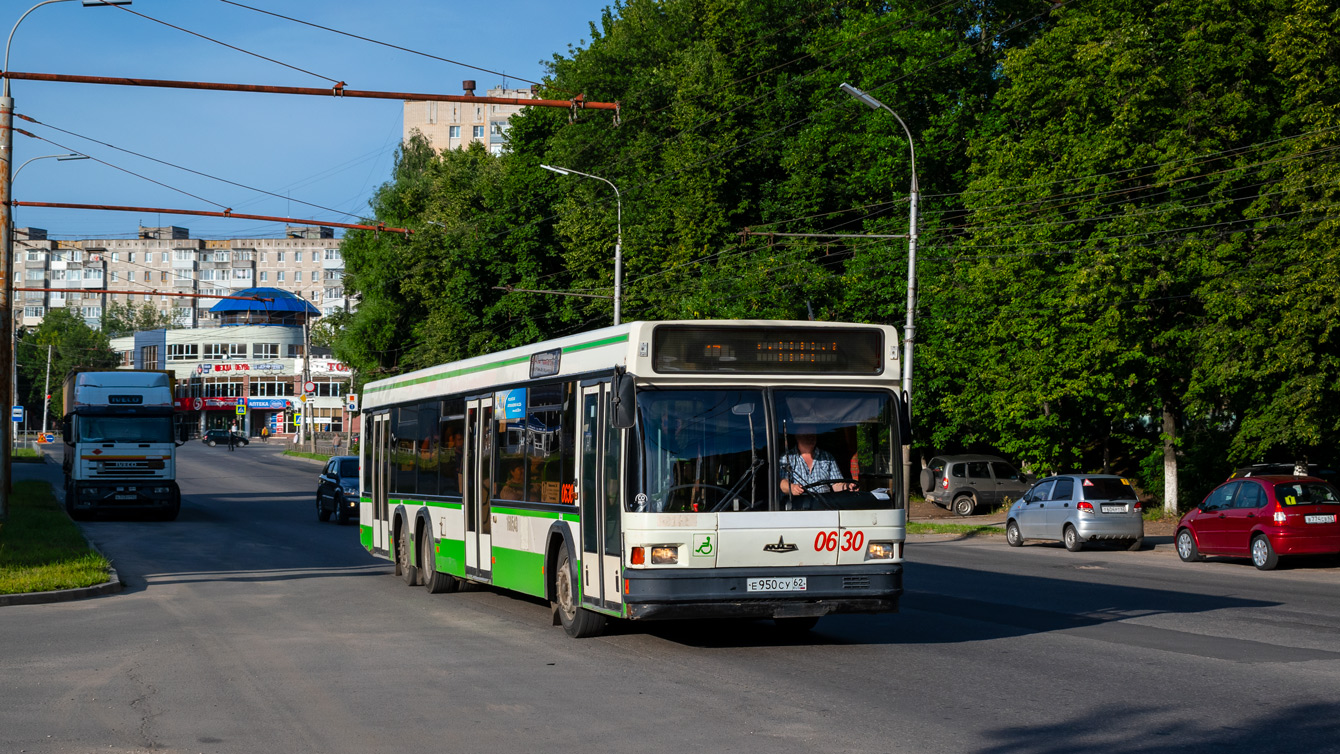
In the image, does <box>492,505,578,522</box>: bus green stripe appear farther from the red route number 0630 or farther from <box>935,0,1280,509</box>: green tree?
<box>935,0,1280,509</box>: green tree

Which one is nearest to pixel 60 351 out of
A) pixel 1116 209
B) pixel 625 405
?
pixel 1116 209

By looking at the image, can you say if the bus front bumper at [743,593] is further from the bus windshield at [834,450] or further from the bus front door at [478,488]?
the bus front door at [478,488]

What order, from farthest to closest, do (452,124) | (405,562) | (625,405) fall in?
(452,124) < (405,562) < (625,405)

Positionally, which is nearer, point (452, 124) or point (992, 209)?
point (992, 209)

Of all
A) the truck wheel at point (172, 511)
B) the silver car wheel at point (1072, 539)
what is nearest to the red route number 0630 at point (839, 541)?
the silver car wheel at point (1072, 539)

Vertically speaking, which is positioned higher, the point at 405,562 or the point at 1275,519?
the point at 1275,519

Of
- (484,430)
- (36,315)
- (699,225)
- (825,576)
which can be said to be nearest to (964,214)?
(699,225)

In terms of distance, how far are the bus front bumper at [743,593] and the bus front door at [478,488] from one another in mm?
4498

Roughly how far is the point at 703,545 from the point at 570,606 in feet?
7.35

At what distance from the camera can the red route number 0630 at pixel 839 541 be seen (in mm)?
11500

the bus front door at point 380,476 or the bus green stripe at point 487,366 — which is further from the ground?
the bus green stripe at point 487,366

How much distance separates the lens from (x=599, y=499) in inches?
475

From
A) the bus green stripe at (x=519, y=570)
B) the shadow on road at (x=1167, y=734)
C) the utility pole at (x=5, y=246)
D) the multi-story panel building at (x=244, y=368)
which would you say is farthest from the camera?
the multi-story panel building at (x=244, y=368)

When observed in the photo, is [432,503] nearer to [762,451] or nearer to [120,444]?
[762,451]
